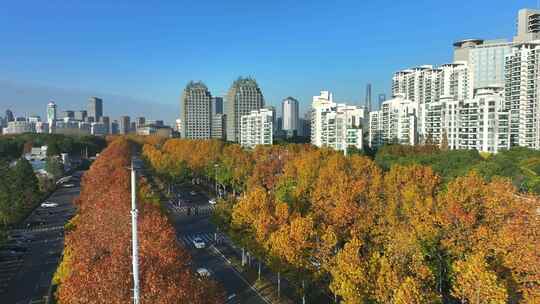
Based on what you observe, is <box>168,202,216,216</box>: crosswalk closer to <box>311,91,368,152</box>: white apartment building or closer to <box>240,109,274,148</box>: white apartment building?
<box>311,91,368,152</box>: white apartment building

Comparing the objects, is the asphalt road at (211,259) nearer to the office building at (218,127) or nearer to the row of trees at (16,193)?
the row of trees at (16,193)

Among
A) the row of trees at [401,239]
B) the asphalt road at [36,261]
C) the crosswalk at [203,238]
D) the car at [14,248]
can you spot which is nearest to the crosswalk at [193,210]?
the crosswalk at [203,238]

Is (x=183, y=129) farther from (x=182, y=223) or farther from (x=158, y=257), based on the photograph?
Answer: (x=158, y=257)

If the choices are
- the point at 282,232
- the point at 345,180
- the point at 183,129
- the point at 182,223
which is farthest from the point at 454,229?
the point at 183,129

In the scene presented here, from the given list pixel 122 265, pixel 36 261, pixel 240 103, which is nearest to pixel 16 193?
pixel 36 261

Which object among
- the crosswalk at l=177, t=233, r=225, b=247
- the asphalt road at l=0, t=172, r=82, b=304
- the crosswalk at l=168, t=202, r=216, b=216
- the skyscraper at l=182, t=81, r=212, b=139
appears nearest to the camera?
the asphalt road at l=0, t=172, r=82, b=304

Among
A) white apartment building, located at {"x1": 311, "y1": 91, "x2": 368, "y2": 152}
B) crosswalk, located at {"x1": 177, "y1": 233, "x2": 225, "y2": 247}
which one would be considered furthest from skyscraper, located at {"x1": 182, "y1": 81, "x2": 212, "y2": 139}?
crosswalk, located at {"x1": 177, "y1": 233, "x2": 225, "y2": 247}
